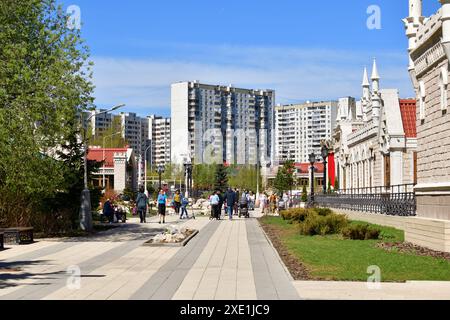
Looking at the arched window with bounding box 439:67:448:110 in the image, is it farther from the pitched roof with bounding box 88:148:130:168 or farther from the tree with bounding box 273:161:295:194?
the tree with bounding box 273:161:295:194

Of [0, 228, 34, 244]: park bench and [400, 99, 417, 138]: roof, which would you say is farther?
[400, 99, 417, 138]: roof

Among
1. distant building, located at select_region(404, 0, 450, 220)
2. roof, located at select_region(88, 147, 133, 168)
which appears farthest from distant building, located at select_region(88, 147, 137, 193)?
distant building, located at select_region(404, 0, 450, 220)

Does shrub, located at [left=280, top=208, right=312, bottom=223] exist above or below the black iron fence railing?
→ below

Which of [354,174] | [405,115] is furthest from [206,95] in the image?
[405,115]

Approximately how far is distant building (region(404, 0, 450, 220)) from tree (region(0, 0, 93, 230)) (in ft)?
37.9

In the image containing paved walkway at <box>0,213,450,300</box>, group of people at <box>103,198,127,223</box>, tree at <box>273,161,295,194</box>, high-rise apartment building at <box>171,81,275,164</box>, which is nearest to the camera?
paved walkway at <box>0,213,450,300</box>

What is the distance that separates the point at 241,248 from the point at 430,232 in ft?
18.0

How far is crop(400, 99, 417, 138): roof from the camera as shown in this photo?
38781 millimetres

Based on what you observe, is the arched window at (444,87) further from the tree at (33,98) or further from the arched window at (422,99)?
the tree at (33,98)

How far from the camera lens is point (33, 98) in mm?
21609

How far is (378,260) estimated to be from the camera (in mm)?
15281

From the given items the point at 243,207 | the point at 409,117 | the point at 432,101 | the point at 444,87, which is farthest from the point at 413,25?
the point at 243,207

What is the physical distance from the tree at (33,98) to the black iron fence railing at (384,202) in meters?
13.0
